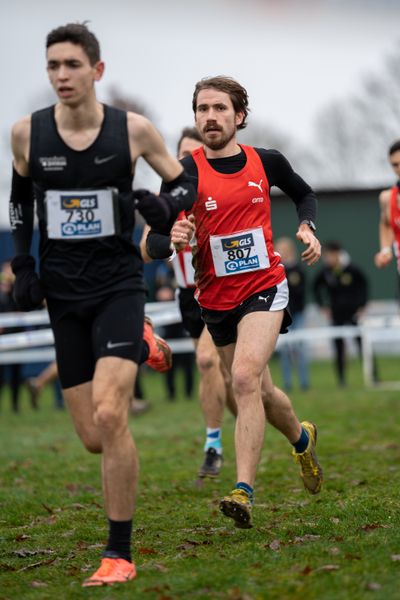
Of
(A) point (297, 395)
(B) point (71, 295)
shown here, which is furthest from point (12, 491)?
(A) point (297, 395)

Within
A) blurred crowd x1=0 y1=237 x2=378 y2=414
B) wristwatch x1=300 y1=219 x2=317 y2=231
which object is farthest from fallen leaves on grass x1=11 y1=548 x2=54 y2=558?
blurred crowd x1=0 y1=237 x2=378 y2=414

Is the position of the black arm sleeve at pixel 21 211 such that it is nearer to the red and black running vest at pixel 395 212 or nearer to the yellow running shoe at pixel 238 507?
the yellow running shoe at pixel 238 507

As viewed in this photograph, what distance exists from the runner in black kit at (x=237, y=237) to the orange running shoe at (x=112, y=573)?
61.4 inches

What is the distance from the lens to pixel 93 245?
5.38m

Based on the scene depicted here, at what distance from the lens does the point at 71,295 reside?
17.8ft

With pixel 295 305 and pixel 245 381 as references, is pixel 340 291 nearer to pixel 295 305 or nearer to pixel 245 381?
pixel 295 305

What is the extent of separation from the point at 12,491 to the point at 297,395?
9.87 meters

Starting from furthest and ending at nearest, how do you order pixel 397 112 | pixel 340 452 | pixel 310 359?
pixel 397 112 < pixel 310 359 < pixel 340 452

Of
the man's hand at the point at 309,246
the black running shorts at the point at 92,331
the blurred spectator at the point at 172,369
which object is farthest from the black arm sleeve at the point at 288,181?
the blurred spectator at the point at 172,369

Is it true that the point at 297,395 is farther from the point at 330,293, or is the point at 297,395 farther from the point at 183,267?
the point at 183,267

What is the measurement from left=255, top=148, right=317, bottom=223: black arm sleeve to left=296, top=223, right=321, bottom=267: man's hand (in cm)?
23

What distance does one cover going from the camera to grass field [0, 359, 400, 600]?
499 cm

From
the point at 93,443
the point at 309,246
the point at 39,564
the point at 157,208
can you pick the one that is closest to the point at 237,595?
the point at 93,443

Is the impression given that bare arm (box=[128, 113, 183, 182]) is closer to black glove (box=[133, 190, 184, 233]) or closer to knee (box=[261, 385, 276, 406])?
black glove (box=[133, 190, 184, 233])
